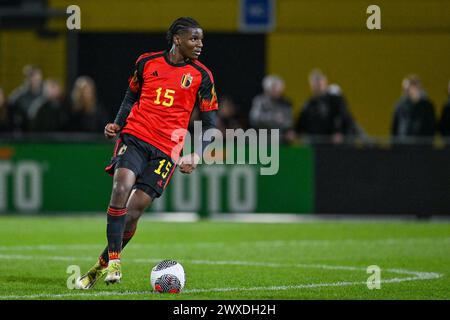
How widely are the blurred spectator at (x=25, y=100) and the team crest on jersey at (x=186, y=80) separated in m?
10.9

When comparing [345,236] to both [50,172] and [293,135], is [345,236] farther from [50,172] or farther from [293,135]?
[50,172]

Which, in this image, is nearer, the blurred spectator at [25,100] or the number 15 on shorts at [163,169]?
the number 15 on shorts at [163,169]

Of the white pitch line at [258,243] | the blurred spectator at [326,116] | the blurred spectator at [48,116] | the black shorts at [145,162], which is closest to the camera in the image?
the black shorts at [145,162]

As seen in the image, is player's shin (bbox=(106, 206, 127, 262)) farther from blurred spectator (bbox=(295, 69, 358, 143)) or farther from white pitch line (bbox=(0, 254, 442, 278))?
blurred spectator (bbox=(295, 69, 358, 143))

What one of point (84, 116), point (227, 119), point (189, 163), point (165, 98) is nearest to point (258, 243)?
point (165, 98)

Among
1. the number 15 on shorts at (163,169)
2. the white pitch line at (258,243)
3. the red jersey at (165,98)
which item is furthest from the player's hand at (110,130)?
the white pitch line at (258,243)

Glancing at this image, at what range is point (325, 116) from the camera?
20.3m

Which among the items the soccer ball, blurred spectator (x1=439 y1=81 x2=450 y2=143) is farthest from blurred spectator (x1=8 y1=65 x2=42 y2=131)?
the soccer ball

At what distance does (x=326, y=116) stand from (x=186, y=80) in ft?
32.5

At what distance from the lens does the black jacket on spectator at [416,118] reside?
20.0m

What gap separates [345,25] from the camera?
2652 cm

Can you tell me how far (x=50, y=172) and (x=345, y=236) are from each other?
17.6 ft

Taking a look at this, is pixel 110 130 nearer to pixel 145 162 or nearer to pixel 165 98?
pixel 145 162

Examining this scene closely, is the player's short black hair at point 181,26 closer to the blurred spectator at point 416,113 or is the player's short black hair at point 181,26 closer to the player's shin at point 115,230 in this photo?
the player's shin at point 115,230
